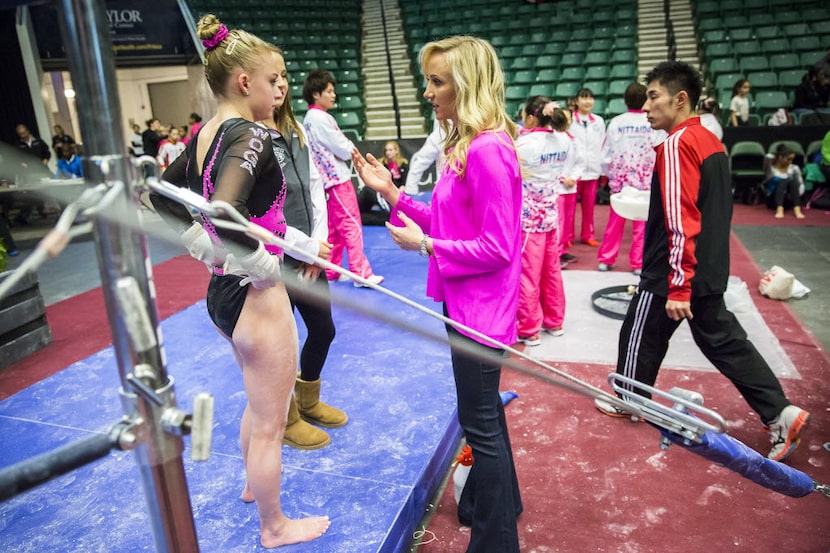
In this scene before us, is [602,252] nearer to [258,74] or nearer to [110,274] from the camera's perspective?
[258,74]

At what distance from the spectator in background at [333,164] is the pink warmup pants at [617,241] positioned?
1.88 metres

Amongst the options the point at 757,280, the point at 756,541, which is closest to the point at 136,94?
the point at 757,280

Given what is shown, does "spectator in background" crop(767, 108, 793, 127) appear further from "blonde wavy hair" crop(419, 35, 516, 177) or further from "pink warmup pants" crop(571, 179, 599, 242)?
"blonde wavy hair" crop(419, 35, 516, 177)

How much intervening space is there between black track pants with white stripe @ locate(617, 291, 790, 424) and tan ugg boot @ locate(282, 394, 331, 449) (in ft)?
4.49

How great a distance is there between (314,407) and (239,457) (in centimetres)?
35

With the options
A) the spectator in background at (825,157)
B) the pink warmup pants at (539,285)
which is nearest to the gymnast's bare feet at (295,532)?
the pink warmup pants at (539,285)

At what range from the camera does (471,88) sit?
1.61 metres

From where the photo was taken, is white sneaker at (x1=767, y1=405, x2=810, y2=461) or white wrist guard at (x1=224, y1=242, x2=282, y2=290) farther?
white sneaker at (x1=767, y1=405, x2=810, y2=461)

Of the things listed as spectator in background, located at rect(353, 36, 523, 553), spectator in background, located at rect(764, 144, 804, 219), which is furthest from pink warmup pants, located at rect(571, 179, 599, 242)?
spectator in background, located at rect(353, 36, 523, 553)

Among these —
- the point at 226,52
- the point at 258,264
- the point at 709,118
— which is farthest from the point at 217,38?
the point at 709,118

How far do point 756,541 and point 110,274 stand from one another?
2109 millimetres

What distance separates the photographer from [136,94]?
16.9 m

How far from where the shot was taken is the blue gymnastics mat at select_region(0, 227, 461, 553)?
190 cm

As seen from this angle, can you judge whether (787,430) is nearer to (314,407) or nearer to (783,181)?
(314,407)
